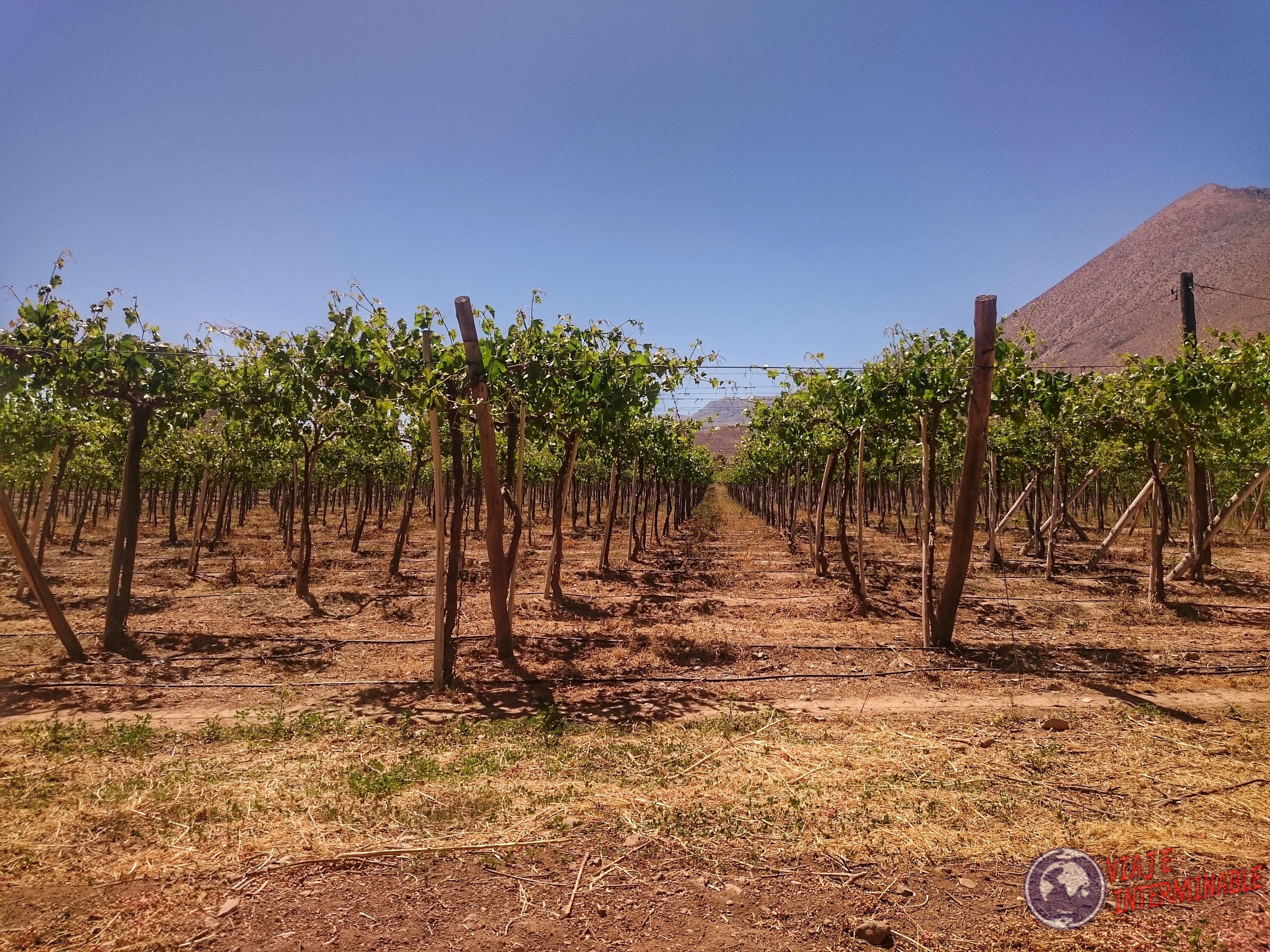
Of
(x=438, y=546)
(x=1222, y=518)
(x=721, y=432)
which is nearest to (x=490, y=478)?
(x=438, y=546)

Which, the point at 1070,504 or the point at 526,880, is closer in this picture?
the point at 526,880

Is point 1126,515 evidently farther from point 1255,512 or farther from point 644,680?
point 644,680

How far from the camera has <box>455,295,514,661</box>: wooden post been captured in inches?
281

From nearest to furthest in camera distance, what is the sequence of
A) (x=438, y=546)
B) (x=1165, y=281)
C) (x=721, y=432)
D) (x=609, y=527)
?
(x=438, y=546), (x=609, y=527), (x=721, y=432), (x=1165, y=281)

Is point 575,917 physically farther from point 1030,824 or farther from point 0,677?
point 0,677

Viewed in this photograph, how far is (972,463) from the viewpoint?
26.2 feet

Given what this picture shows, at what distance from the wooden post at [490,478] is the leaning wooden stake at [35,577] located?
512 centimetres

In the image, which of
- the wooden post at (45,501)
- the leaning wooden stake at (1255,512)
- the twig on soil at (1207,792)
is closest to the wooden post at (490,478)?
the twig on soil at (1207,792)

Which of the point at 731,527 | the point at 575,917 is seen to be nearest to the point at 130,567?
the point at 575,917

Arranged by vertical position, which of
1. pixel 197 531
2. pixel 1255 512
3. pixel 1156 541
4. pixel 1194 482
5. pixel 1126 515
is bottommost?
pixel 197 531

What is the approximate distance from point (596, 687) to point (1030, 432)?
1375cm

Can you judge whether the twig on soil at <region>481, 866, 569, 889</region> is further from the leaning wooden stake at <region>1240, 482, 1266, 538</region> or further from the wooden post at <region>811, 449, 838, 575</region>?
the leaning wooden stake at <region>1240, 482, 1266, 538</region>

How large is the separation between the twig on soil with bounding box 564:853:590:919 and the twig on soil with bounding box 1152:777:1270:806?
3757 millimetres

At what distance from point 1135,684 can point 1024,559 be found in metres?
12.9
